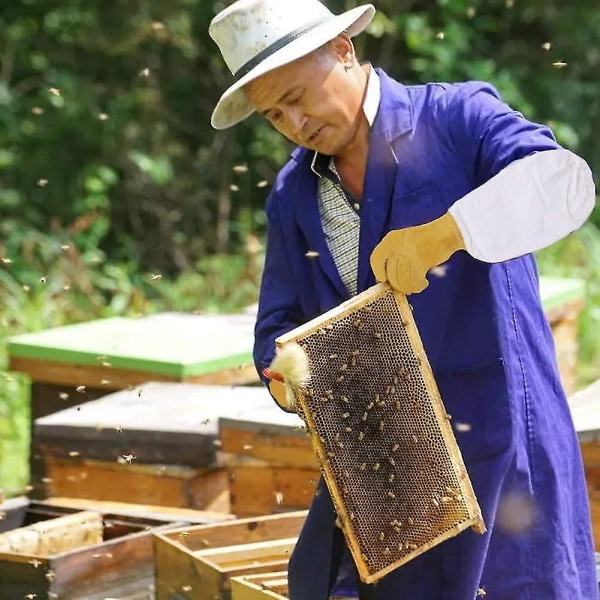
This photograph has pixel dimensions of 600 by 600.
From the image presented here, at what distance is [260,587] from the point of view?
3.05 m

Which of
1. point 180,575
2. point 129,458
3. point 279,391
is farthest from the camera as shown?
point 129,458

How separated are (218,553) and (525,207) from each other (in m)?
1.62

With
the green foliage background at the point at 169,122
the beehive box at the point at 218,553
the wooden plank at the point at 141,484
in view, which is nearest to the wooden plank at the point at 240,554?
the beehive box at the point at 218,553

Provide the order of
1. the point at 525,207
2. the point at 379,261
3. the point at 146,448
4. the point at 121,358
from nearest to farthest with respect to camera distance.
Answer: the point at 525,207, the point at 379,261, the point at 146,448, the point at 121,358

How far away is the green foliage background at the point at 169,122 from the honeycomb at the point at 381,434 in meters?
6.39

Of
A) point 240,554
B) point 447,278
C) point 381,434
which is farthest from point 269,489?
point 447,278

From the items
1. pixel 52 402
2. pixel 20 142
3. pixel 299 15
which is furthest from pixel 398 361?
pixel 20 142

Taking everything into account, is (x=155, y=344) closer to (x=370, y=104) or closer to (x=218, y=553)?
(x=218, y=553)

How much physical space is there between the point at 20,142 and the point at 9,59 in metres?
0.70

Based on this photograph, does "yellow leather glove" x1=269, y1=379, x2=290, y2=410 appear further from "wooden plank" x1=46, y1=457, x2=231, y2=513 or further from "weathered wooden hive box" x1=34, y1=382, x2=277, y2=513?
"wooden plank" x1=46, y1=457, x2=231, y2=513

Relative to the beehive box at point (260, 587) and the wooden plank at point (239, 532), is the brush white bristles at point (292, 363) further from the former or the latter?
the wooden plank at point (239, 532)

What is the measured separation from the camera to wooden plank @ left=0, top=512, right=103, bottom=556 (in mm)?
3689

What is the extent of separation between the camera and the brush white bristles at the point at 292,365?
2307mm

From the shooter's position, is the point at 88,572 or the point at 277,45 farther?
the point at 88,572
